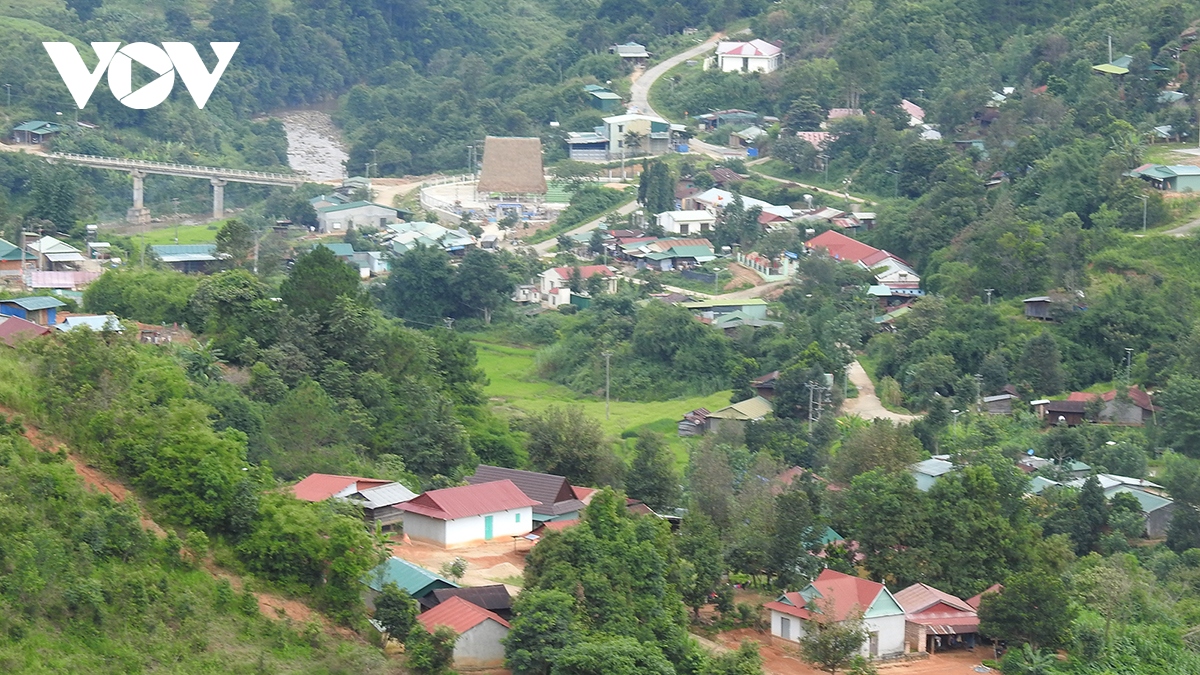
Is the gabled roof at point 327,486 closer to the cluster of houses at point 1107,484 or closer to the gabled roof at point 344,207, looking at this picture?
the cluster of houses at point 1107,484

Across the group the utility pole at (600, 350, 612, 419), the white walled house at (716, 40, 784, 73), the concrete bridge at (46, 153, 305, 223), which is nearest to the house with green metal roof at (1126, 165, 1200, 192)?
the utility pole at (600, 350, 612, 419)

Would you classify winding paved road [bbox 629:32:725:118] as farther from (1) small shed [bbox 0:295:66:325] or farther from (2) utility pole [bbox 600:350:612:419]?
(1) small shed [bbox 0:295:66:325]

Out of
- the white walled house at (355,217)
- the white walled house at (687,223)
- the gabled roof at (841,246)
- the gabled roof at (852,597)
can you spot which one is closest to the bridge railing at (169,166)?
the white walled house at (355,217)

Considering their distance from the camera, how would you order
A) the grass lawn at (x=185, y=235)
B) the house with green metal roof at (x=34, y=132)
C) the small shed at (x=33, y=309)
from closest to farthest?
the small shed at (x=33, y=309) < the grass lawn at (x=185, y=235) < the house with green metal roof at (x=34, y=132)

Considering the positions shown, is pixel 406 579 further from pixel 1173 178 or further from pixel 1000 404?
pixel 1173 178

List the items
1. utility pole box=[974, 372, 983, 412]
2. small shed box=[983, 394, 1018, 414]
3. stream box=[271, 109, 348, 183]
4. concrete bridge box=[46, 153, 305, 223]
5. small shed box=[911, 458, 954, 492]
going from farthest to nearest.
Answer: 1. stream box=[271, 109, 348, 183]
2. concrete bridge box=[46, 153, 305, 223]
3. small shed box=[983, 394, 1018, 414]
4. utility pole box=[974, 372, 983, 412]
5. small shed box=[911, 458, 954, 492]

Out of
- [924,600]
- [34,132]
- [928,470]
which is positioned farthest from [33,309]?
[34,132]
